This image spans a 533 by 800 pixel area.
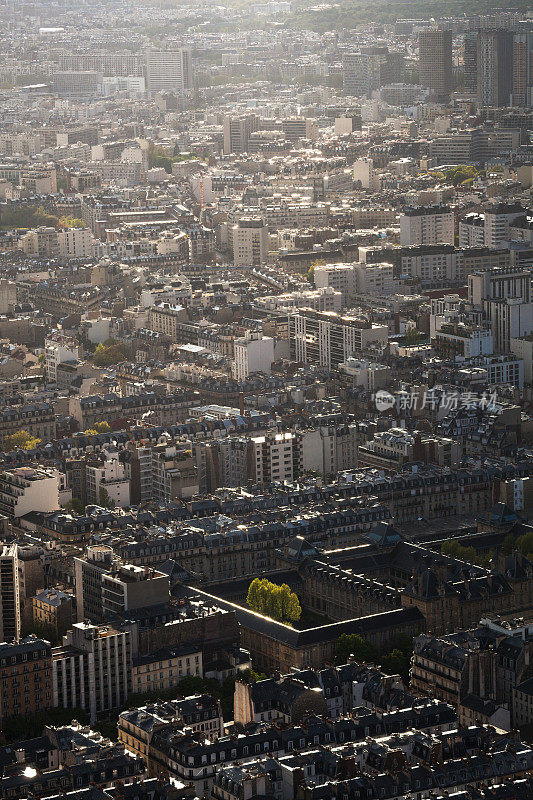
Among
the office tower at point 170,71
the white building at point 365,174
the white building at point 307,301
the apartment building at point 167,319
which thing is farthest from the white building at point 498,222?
the office tower at point 170,71

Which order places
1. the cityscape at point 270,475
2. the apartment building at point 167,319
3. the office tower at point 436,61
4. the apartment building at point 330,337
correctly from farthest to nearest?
the office tower at point 436,61
the apartment building at point 167,319
the apartment building at point 330,337
the cityscape at point 270,475

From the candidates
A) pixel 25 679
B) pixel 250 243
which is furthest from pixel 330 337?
pixel 25 679

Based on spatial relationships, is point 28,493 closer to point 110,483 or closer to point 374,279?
point 110,483

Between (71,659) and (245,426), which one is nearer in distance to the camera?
(71,659)

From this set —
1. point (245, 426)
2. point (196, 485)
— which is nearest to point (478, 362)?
point (245, 426)

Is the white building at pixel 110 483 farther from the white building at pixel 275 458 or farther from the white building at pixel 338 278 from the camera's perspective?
the white building at pixel 338 278

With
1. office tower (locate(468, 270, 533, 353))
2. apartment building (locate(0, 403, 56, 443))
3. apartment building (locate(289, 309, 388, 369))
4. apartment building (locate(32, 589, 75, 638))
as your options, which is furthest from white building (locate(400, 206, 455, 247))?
apartment building (locate(32, 589, 75, 638))

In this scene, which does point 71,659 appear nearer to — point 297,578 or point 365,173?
point 297,578
